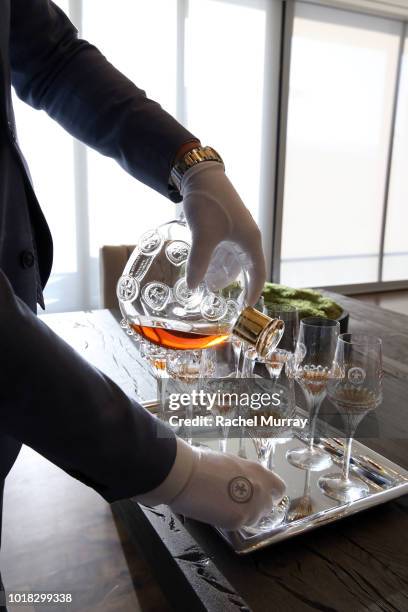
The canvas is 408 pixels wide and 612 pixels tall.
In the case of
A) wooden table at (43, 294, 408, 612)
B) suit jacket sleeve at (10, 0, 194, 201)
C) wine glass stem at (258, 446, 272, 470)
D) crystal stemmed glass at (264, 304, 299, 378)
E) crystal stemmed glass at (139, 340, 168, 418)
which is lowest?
wooden table at (43, 294, 408, 612)

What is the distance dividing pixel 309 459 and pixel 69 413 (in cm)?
37

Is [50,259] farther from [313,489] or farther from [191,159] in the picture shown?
[313,489]

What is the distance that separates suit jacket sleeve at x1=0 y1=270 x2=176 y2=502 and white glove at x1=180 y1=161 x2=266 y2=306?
198 mm

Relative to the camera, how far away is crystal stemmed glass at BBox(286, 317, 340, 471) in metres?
0.62

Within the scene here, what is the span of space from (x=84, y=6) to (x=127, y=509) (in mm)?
3370

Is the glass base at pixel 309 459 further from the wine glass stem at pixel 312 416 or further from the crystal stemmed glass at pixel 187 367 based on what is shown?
the crystal stemmed glass at pixel 187 367

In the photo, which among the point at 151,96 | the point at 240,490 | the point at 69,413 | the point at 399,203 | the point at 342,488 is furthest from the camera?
the point at 399,203

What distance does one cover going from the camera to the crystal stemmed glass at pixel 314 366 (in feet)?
2.05

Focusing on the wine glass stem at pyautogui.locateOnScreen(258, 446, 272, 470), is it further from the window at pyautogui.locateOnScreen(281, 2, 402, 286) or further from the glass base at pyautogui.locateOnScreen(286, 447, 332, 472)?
the window at pyautogui.locateOnScreen(281, 2, 402, 286)

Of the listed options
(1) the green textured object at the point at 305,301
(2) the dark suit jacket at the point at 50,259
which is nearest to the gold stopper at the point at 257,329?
(2) the dark suit jacket at the point at 50,259

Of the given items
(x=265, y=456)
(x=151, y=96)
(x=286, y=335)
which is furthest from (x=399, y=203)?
(x=265, y=456)

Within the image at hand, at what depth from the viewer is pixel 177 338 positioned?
1.93 ft

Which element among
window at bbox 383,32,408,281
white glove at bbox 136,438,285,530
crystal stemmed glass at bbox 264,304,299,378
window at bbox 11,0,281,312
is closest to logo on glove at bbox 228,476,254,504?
white glove at bbox 136,438,285,530

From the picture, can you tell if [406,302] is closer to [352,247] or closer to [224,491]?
[352,247]
